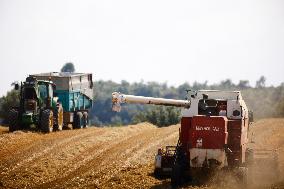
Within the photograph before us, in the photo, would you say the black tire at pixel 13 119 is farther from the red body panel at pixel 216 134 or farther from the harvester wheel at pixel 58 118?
the red body panel at pixel 216 134

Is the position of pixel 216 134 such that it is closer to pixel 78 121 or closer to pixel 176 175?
pixel 176 175

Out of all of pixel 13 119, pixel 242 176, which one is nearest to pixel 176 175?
pixel 242 176

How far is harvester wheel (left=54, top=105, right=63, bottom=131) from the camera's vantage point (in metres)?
37.3

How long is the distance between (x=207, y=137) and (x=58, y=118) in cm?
1962

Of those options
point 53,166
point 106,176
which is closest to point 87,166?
point 53,166

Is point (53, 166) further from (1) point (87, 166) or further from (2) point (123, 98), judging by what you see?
(2) point (123, 98)

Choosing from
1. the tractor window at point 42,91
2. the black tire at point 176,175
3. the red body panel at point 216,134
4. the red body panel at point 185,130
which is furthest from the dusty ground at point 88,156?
the tractor window at point 42,91

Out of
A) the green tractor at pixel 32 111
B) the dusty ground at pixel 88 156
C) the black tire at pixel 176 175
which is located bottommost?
the dusty ground at pixel 88 156

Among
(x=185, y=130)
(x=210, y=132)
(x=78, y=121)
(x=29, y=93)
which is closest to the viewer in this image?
(x=210, y=132)

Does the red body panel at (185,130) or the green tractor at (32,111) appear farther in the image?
the green tractor at (32,111)

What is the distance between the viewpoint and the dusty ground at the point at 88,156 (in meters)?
22.4

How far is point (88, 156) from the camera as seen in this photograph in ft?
94.3

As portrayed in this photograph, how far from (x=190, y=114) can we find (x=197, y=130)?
1337 millimetres

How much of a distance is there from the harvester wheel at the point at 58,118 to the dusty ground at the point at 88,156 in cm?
139
